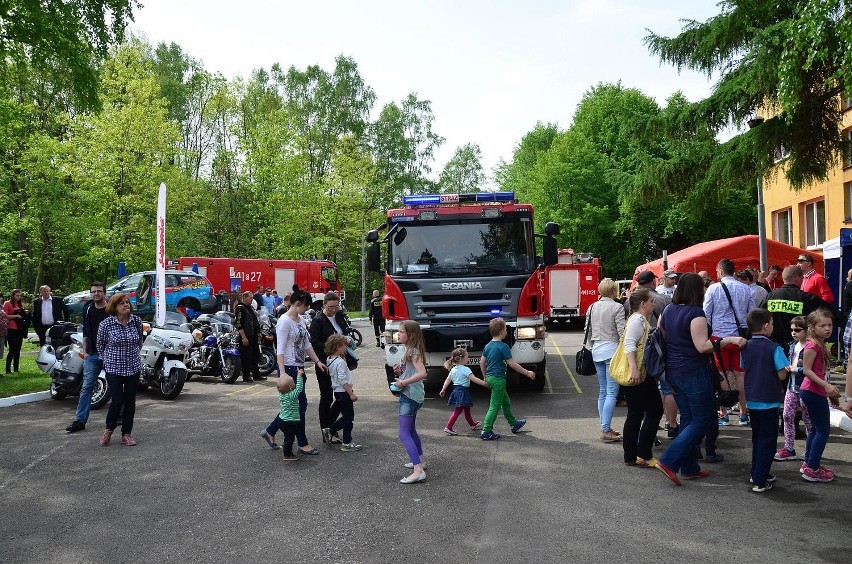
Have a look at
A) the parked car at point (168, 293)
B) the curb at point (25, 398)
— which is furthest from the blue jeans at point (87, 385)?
the parked car at point (168, 293)

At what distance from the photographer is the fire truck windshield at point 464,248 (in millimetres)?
12562

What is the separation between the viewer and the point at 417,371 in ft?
24.2

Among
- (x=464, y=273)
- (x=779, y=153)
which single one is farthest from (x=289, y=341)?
(x=779, y=153)

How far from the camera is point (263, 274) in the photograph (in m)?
37.6

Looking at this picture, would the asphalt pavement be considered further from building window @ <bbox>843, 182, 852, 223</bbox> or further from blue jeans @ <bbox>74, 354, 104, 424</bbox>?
building window @ <bbox>843, 182, 852, 223</bbox>

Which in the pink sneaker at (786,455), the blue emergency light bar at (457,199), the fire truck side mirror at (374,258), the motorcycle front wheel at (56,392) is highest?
the blue emergency light bar at (457,199)

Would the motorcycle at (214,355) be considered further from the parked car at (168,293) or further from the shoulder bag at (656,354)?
the shoulder bag at (656,354)

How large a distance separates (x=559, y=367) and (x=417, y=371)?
34.8 feet

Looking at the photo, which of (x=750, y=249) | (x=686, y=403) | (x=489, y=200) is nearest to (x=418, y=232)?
(x=489, y=200)

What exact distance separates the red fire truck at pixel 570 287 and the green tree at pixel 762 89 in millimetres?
15519

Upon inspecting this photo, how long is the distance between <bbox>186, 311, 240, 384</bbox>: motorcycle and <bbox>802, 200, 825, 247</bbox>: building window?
2435 cm

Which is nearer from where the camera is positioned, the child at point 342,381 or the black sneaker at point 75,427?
the child at point 342,381

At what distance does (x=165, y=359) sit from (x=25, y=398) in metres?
2.32

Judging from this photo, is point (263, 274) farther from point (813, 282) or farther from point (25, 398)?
point (813, 282)
